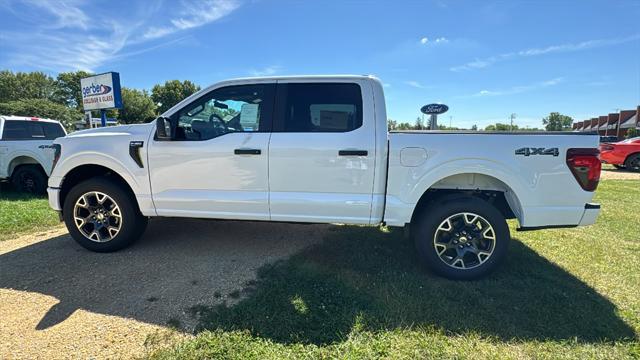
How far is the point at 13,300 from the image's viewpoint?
3.03 meters

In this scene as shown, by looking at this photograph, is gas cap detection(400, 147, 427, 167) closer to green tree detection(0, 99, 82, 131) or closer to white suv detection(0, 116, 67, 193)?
white suv detection(0, 116, 67, 193)

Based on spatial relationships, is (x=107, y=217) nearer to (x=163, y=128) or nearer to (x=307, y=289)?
(x=163, y=128)

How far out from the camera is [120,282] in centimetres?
331

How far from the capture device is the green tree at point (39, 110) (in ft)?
146

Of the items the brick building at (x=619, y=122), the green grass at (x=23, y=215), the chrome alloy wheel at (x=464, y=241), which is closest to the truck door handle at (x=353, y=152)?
the chrome alloy wheel at (x=464, y=241)

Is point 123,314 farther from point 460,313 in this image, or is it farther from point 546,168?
point 546,168

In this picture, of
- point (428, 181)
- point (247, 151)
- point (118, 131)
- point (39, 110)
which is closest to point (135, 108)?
point (39, 110)

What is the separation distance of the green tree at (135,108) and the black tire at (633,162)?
61494mm

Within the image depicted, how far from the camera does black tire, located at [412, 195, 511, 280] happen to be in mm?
3291

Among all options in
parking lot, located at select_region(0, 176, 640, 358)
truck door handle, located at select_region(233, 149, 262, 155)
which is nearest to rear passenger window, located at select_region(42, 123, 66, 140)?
parking lot, located at select_region(0, 176, 640, 358)

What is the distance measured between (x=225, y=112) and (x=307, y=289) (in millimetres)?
2111

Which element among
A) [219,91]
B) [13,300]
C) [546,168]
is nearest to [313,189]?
[219,91]

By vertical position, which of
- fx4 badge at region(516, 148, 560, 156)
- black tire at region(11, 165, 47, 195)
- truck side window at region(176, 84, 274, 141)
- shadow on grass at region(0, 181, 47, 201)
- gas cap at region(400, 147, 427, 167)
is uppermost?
truck side window at region(176, 84, 274, 141)

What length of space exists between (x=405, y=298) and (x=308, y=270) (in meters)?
1.05
